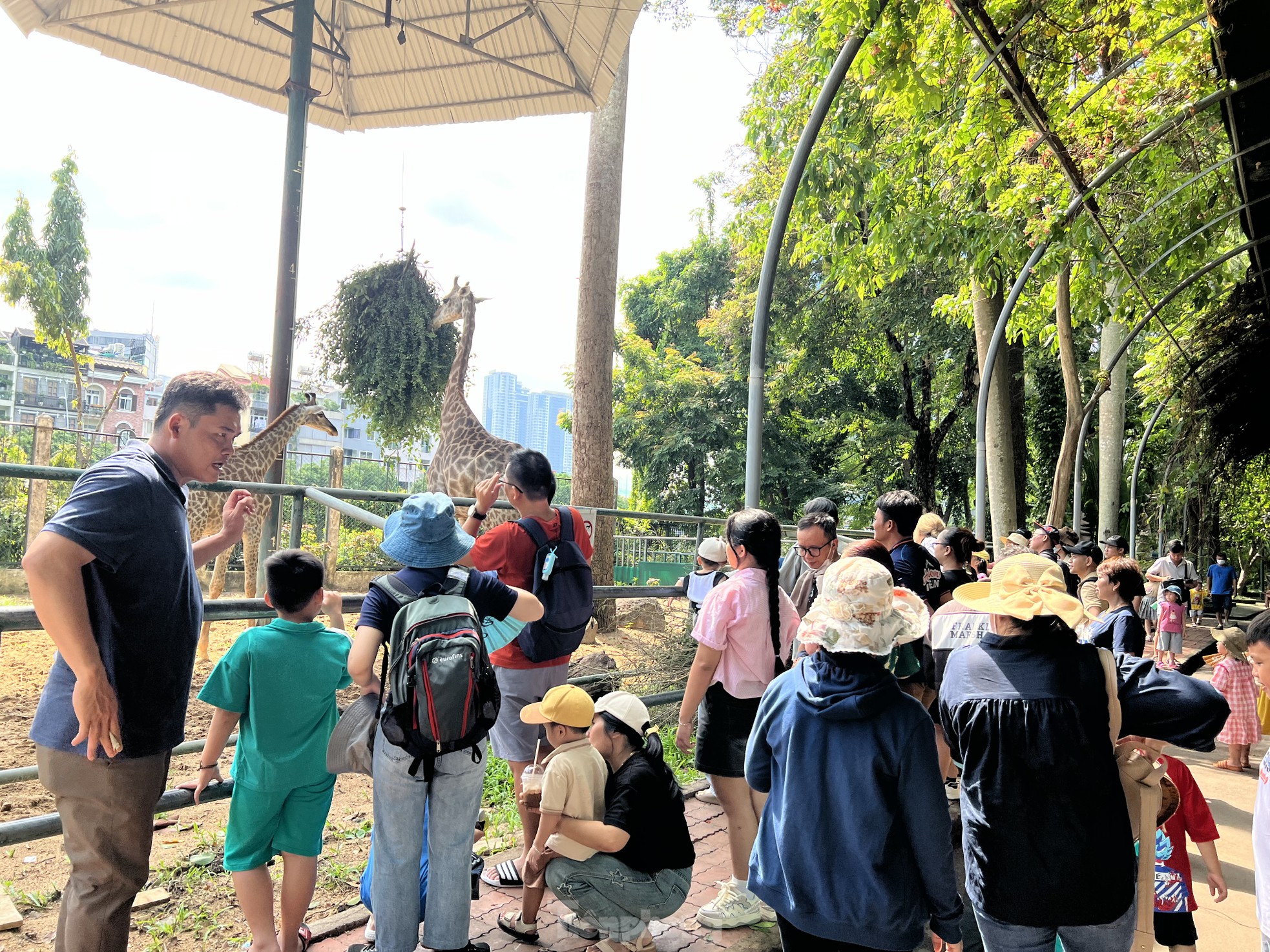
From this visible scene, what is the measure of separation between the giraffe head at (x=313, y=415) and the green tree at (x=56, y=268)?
15408mm

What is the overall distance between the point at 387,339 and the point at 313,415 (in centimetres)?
146

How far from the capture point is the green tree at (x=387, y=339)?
9.38 m

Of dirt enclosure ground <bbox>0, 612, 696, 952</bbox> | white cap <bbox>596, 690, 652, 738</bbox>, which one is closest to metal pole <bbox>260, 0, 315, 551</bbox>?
dirt enclosure ground <bbox>0, 612, 696, 952</bbox>

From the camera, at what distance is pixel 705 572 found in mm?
5289

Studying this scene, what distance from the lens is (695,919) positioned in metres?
3.61

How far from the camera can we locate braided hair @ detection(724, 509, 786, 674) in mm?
3539

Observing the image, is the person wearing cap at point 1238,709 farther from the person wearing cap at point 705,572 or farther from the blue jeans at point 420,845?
the blue jeans at point 420,845

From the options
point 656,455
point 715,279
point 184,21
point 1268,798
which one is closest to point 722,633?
point 1268,798

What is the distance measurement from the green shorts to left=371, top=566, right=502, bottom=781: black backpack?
0.50 m

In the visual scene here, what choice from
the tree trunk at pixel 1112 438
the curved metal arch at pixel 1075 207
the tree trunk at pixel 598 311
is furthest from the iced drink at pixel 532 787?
the tree trunk at pixel 1112 438

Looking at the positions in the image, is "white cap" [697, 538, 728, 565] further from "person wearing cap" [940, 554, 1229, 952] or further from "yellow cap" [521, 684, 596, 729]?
"person wearing cap" [940, 554, 1229, 952]

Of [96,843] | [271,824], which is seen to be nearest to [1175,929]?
[271,824]

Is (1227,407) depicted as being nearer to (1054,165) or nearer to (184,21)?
(1054,165)

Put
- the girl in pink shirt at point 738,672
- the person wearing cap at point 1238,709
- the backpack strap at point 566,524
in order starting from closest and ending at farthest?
1. the girl in pink shirt at point 738,672
2. the backpack strap at point 566,524
3. the person wearing cap at point 1238,709
